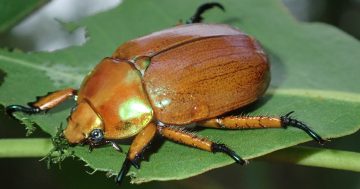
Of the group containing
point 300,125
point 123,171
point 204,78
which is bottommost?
point 123,171

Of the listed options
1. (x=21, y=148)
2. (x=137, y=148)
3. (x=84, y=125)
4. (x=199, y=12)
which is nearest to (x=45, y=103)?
(x=84, y=125)

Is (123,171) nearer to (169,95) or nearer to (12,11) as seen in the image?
(169,95)

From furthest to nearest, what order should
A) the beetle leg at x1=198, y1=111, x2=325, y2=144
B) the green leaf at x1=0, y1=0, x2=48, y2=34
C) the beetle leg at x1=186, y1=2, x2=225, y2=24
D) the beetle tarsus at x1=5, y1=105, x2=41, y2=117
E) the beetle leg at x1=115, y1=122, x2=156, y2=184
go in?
the beetle leg at x1=186, y1=2, x2=225, y2=24
the green leaf at x1=0, y1=0, x2=48, y2=34
the beetle tarsus at x1=5, y1=105, x2=41, y2=117
the beetle leg at x1=198, y1=111, x2=325, y2=144
the beetle leg at x1=115, y1=122, x2=156, y2=184

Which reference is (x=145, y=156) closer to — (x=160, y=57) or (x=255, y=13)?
(x=160, y=57)

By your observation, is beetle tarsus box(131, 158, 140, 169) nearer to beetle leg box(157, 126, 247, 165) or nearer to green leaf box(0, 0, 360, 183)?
green leaf box(0, 0, 360, 183)

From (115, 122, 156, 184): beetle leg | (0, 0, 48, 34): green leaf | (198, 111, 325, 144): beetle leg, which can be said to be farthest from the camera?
(0, 0, 48, 34): green leaf

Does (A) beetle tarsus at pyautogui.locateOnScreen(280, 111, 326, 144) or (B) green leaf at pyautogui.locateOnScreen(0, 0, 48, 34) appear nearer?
(A) beetle tarsus at pyautogui.locateOnScreen(280, 111, 326, 144)

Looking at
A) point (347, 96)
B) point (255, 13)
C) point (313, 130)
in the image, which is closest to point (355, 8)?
point (255, 13)

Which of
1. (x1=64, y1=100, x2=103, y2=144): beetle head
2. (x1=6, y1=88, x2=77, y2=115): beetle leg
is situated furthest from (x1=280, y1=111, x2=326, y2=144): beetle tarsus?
(x1=6, y1=88, x2=77, y2=115): beetle leg
